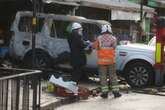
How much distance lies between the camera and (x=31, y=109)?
9062 mm

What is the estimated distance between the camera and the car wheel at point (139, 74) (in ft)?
51.8

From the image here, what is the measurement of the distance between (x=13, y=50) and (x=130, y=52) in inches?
144

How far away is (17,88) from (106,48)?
6553 mm

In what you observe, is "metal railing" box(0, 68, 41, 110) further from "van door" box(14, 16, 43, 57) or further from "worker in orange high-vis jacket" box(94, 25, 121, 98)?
"van door" box(14, 16, 43, 57)

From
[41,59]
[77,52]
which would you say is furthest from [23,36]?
[77,52]

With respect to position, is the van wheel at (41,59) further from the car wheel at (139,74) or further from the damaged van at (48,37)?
the car wheel at (139,74)

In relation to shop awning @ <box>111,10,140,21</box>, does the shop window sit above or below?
below

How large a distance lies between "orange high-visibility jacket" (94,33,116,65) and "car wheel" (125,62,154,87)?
6.54ft

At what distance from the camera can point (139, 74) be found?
52.2 ft

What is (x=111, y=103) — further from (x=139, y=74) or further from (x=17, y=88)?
(x=17, y=88)

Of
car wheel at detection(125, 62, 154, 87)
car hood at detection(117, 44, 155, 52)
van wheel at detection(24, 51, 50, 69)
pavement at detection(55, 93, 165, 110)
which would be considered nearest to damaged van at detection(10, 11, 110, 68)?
van wheel at detection(24, 51, 50, 69)

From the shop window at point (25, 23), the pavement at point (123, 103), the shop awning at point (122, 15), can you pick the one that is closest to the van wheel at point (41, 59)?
the shop window at point (25, 23)

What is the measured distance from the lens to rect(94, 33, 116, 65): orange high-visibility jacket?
14.0 meters

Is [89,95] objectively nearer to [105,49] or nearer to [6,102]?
[105,49]
